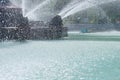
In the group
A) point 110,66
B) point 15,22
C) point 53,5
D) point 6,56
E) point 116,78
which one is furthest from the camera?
point 53,5

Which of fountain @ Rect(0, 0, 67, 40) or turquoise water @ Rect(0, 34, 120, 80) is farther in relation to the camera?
fountain @ Rect(0, 0, 67, 40)

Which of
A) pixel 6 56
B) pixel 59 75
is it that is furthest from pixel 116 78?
pixel 6 56

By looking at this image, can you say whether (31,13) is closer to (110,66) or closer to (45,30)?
(45,30)

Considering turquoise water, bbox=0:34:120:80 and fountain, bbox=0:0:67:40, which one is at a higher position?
fountain, bbox=0:0:67:40

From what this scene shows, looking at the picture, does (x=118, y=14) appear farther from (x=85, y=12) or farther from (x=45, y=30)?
(x=45, y=30)

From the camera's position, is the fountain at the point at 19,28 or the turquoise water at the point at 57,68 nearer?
the turquoise water at the point at 57,68

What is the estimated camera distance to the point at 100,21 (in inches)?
3342

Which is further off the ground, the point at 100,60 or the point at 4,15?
the point at 4,15

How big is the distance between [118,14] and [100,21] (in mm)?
4416

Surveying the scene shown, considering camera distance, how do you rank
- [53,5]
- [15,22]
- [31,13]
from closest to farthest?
[15,22] < [31,13] < [53,5]

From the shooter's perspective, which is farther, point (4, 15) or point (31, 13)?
point (31, 13)

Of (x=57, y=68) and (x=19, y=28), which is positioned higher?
(x=19, y=28)

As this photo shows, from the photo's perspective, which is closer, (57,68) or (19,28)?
(57,68)

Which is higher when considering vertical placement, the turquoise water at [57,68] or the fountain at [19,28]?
the fountain at [19,28]
